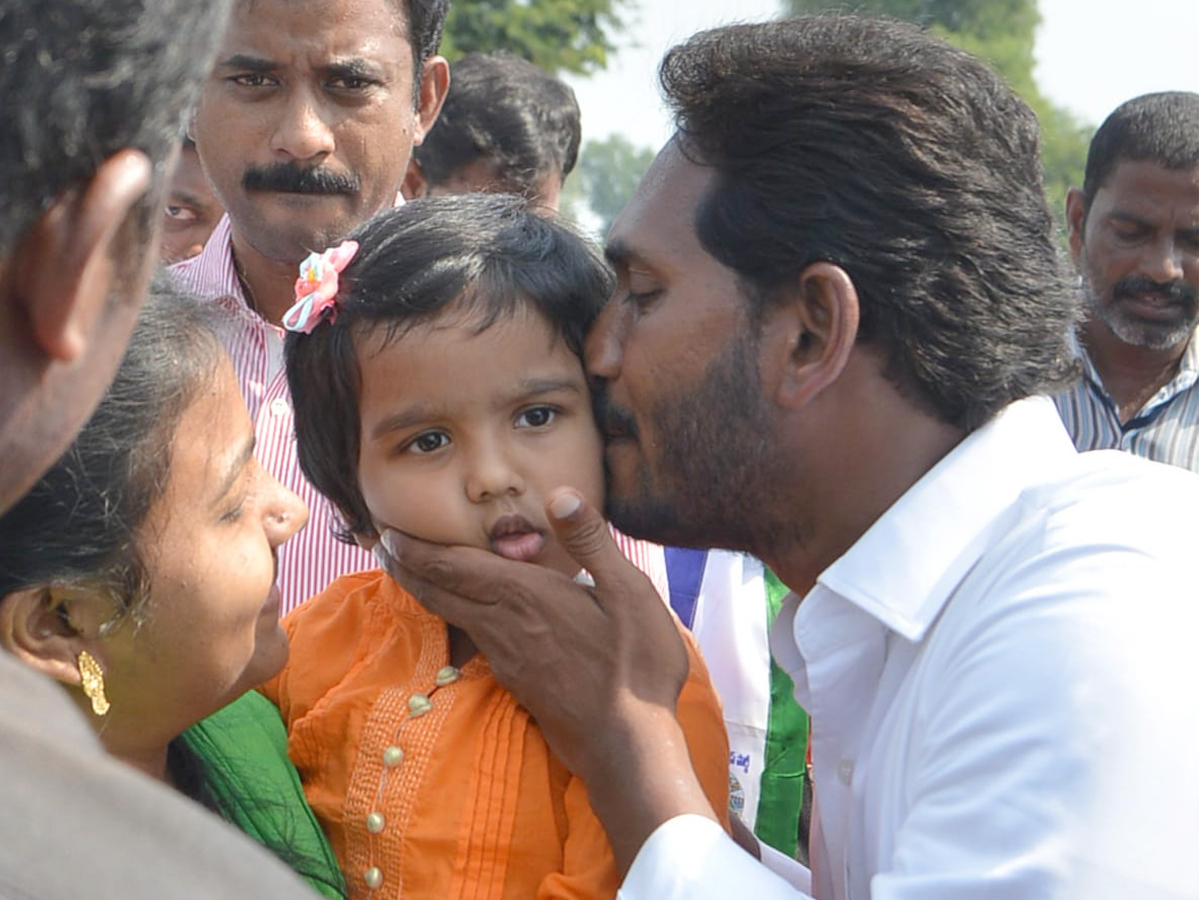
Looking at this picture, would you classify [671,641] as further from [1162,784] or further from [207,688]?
[1162,784]

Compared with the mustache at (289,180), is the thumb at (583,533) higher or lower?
higher

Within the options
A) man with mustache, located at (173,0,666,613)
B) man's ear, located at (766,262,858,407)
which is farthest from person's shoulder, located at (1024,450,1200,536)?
man with mustache, located at (173,0,666,613)

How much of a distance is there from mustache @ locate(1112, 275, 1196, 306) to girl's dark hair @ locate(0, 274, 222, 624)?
222 inches

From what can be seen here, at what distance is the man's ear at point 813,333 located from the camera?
9.74 feet

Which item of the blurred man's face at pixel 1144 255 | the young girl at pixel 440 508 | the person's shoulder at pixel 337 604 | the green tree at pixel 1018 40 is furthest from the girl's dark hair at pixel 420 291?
the green tree at pixel 1018 40

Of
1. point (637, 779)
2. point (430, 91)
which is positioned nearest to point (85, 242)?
point (637, 779)

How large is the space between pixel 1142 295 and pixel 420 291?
16.5ft

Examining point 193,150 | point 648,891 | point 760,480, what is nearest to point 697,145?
point 760,480

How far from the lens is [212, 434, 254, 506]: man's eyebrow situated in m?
2.67

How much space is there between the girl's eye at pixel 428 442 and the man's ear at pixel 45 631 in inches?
33.4

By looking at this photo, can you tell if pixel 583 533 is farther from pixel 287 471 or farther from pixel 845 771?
pixel 287 471

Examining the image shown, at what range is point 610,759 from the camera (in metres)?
2.76

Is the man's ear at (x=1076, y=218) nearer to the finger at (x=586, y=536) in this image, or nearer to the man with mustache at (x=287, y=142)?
the man with mustache at (x=287, y=142)

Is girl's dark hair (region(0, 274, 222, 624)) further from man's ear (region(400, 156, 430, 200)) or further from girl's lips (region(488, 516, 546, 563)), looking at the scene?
man's ear (region(400, 156, 430, 200))
